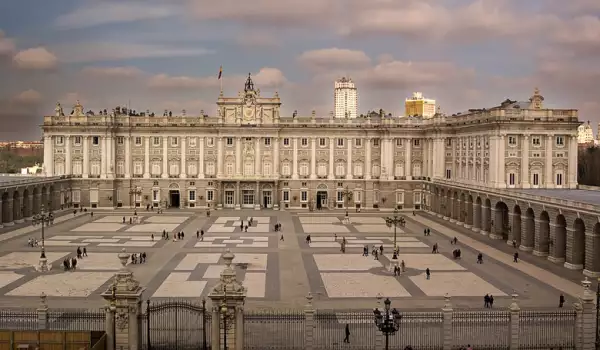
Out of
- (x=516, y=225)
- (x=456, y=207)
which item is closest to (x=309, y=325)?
(x=516, y=225)

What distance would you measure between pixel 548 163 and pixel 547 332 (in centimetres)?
4344

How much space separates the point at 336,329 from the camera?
32625 millimetres

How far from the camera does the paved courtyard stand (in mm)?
40875

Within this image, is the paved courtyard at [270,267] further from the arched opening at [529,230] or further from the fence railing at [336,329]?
the fence railing at [336,329]

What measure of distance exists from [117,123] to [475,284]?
69.7 meters

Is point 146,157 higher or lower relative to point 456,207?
higher

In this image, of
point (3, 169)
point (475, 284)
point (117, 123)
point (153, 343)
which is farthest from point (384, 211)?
point (3, 169)

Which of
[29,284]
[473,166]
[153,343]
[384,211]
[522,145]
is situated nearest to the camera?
[153,343]

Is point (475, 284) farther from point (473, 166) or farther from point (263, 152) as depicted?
point (263, 152)

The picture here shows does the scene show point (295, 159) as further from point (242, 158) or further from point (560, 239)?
point (560, 239)

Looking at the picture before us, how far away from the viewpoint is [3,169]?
536 ft

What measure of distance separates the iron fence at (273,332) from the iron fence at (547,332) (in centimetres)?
1043

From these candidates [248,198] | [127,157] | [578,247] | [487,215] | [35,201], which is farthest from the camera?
[248,198]

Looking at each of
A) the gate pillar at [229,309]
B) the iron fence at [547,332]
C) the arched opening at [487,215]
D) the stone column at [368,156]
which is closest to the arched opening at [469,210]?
the arched opening at [487,215]
